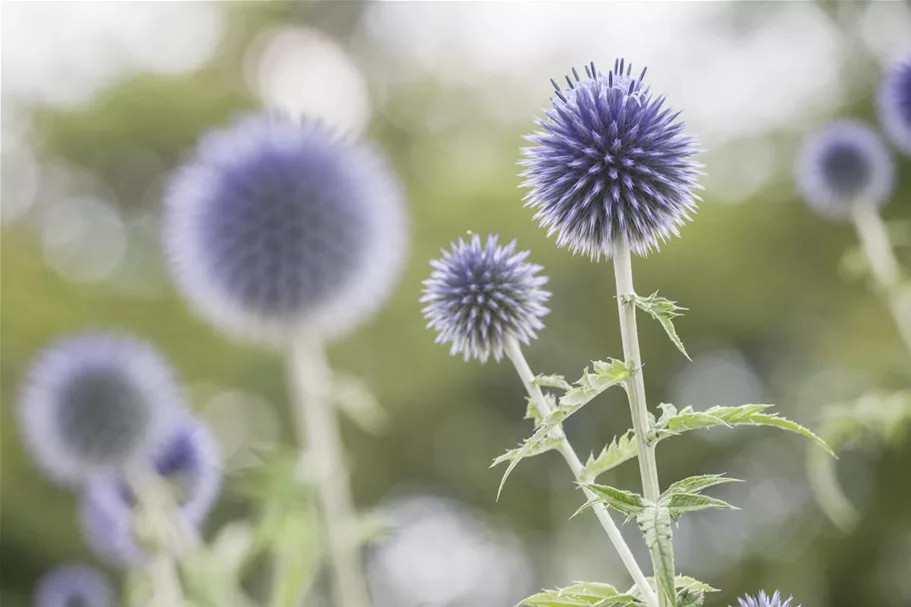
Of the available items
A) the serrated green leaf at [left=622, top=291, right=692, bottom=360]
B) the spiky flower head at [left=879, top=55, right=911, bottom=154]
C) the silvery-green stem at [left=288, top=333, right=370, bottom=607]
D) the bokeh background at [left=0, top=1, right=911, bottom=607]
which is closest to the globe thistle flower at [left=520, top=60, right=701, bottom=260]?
the serrated green leaf at [left=622, top=291, right=692, bottom=360]

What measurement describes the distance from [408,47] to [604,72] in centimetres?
856

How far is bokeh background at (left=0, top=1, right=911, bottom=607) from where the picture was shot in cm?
300

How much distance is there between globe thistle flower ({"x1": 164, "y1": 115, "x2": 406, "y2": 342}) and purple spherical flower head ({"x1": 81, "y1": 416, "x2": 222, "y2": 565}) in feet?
0.93

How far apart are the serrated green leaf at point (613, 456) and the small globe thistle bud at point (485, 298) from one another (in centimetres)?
16

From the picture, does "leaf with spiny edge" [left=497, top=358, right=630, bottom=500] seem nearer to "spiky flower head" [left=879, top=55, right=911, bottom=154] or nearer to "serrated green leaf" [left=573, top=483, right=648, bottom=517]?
"serrated green leaf" [left=573, top=483, right=648, bottom=517]

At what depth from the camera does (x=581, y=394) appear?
64 cm

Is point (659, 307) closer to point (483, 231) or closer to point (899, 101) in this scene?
point (899, 101)

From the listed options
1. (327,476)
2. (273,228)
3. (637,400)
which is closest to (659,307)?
(637,400)

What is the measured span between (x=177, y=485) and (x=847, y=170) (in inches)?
67.6

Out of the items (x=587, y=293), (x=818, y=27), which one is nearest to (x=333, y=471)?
(x=818, y=27)

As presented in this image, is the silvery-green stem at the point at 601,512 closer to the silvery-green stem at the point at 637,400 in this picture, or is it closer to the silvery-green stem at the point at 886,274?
the silvery-green stem at the point at 637,400

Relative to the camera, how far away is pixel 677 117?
0.72 meters

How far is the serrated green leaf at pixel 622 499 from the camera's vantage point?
61 centimetres

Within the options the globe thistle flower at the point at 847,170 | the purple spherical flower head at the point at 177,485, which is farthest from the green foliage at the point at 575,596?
the globe thistle flower at the point at 847,170
